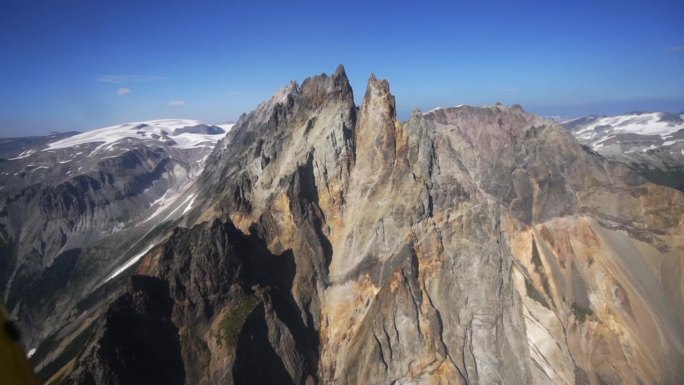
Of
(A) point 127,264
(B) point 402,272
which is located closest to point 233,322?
(B) point 402,272

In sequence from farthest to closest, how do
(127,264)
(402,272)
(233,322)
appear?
(127,264) < (402,272) < (233,322)

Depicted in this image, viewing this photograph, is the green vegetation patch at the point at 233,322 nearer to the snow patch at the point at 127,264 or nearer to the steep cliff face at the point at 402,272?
the steep cliff face at the point at 402,272

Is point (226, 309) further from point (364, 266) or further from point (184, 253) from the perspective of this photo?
point (364, 266)

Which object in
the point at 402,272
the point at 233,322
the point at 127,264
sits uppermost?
the point at 402,272

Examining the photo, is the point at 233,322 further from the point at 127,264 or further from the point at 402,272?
the point at 127,264

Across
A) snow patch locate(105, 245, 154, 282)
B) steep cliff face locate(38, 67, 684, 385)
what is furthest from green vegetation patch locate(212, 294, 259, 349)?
snow patch locate(105, 245, 154, 282)

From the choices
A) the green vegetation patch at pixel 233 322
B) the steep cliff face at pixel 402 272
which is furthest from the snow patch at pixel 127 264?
the green vegetation patch at pixel 233 322
